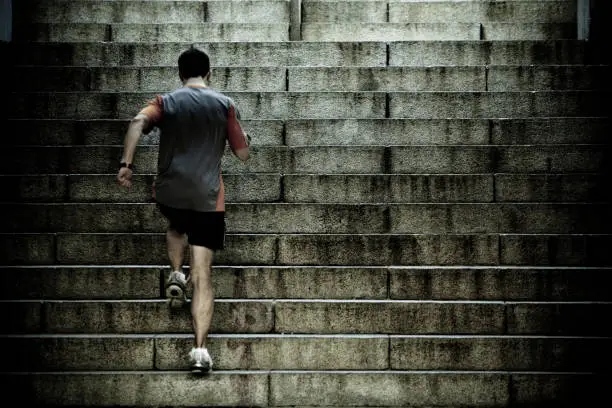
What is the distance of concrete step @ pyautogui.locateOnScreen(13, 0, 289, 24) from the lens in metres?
9.01

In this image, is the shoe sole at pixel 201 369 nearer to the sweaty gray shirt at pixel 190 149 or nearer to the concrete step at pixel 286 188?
the sweaty gray shirt at pixel 190 149

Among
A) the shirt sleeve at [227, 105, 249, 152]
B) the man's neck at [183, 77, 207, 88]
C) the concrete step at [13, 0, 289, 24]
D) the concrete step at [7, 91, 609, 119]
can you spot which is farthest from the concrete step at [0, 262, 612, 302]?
the concrete step at [13, 0, 289, 24]

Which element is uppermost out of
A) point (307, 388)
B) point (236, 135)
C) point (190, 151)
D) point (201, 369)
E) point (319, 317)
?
point (236, 135)

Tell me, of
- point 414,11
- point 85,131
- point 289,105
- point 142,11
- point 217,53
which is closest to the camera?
point 85,131

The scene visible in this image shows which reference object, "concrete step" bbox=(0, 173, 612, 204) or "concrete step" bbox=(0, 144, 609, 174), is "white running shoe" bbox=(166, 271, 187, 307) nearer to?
"concrete step" bbox=(0, 173, 612, 204)

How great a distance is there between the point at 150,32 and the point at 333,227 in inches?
140

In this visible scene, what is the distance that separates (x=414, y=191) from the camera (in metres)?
6.51

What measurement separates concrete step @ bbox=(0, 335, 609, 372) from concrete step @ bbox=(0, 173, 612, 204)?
57.0 inches

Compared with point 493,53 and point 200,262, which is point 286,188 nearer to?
point 200,262

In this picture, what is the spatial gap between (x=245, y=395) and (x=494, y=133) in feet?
10.7

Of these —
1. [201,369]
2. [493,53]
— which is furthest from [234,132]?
[493,53]

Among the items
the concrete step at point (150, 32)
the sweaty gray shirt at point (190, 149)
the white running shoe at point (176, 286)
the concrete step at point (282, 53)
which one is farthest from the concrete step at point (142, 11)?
the white running shoe at point (176, 286)

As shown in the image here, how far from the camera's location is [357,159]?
6.87 m

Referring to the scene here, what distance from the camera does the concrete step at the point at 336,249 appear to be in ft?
19.6
